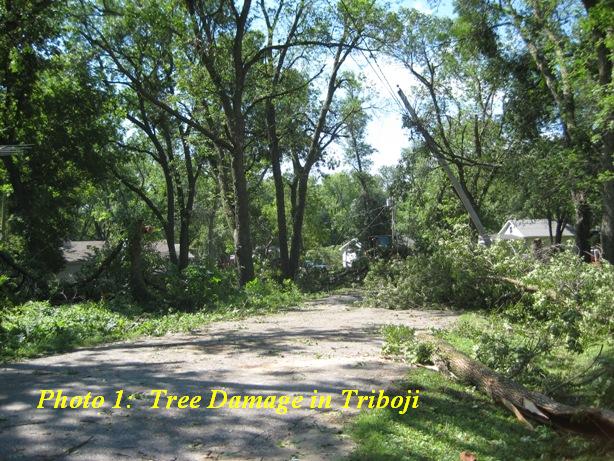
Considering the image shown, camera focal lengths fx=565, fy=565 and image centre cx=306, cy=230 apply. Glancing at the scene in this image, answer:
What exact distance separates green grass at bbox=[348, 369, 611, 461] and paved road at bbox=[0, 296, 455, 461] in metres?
0.25

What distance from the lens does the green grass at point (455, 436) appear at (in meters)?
4.28

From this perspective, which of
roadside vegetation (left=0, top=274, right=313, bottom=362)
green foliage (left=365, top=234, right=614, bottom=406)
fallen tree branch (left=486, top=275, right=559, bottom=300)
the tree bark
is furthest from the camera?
the tree bark

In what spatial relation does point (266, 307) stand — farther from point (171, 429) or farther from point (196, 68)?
point (171, 429)

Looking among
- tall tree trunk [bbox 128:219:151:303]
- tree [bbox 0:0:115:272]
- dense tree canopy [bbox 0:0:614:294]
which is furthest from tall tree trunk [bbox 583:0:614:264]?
tree [bbox 0:0:115:272]

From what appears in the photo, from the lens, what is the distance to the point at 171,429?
15.2 ft

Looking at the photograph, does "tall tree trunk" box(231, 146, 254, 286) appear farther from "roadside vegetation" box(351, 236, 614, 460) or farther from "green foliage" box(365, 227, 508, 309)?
"roadside vegetation" box(351, 236, 614, 460)

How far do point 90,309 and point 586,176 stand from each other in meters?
13.5

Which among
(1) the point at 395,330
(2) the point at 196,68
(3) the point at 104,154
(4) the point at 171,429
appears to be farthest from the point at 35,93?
(4) the point at 171,429

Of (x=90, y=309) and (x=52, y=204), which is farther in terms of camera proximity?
(x=52, y=204)

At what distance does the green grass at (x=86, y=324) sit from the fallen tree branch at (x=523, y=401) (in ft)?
19.2

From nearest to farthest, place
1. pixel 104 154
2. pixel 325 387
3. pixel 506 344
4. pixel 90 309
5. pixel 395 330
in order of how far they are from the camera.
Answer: pixel 325 387 → pixel 506 344 → pixel 395 330 → pixel 90 309 → pixel 104 154

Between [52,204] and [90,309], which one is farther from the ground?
[52,204]

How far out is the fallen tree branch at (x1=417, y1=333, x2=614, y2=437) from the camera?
4.42 meters

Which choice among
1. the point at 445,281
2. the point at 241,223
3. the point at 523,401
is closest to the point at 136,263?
Answer: the point at 241,223
